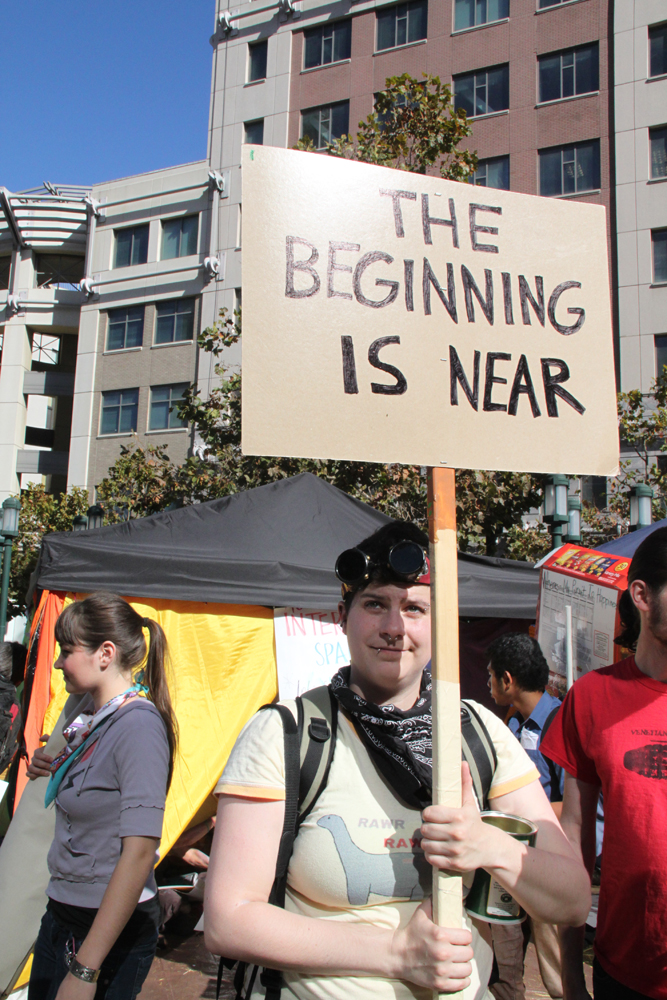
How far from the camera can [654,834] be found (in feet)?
5.99

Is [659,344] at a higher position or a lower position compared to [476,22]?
lower

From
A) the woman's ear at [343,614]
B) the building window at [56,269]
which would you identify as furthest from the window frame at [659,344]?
the building window at [56,269]

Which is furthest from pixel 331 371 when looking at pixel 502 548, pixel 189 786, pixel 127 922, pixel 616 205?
pixel 616 205

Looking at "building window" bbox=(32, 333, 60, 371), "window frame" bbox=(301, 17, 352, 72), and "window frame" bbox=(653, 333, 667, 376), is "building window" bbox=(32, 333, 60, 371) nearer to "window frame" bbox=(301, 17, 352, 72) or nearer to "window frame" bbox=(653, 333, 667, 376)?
"window frame" bbox=(301, 17, 352, 72)

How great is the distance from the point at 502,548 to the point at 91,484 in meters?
18.9

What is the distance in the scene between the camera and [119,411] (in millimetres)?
28984

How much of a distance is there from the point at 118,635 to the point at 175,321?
27.3 m

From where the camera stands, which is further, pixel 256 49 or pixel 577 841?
pixel 256 49

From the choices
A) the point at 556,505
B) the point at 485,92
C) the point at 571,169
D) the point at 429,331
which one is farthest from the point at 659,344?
the point at 429,331

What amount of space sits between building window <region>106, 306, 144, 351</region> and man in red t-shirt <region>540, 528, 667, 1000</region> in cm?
2881

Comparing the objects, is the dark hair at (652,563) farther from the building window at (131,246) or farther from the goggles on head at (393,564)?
the building window at (131,246)

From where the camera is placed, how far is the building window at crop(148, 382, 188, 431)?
91.0 ft

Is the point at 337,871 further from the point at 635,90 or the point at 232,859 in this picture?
the point at 635,90

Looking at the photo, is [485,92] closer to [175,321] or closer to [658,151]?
[658,151]
